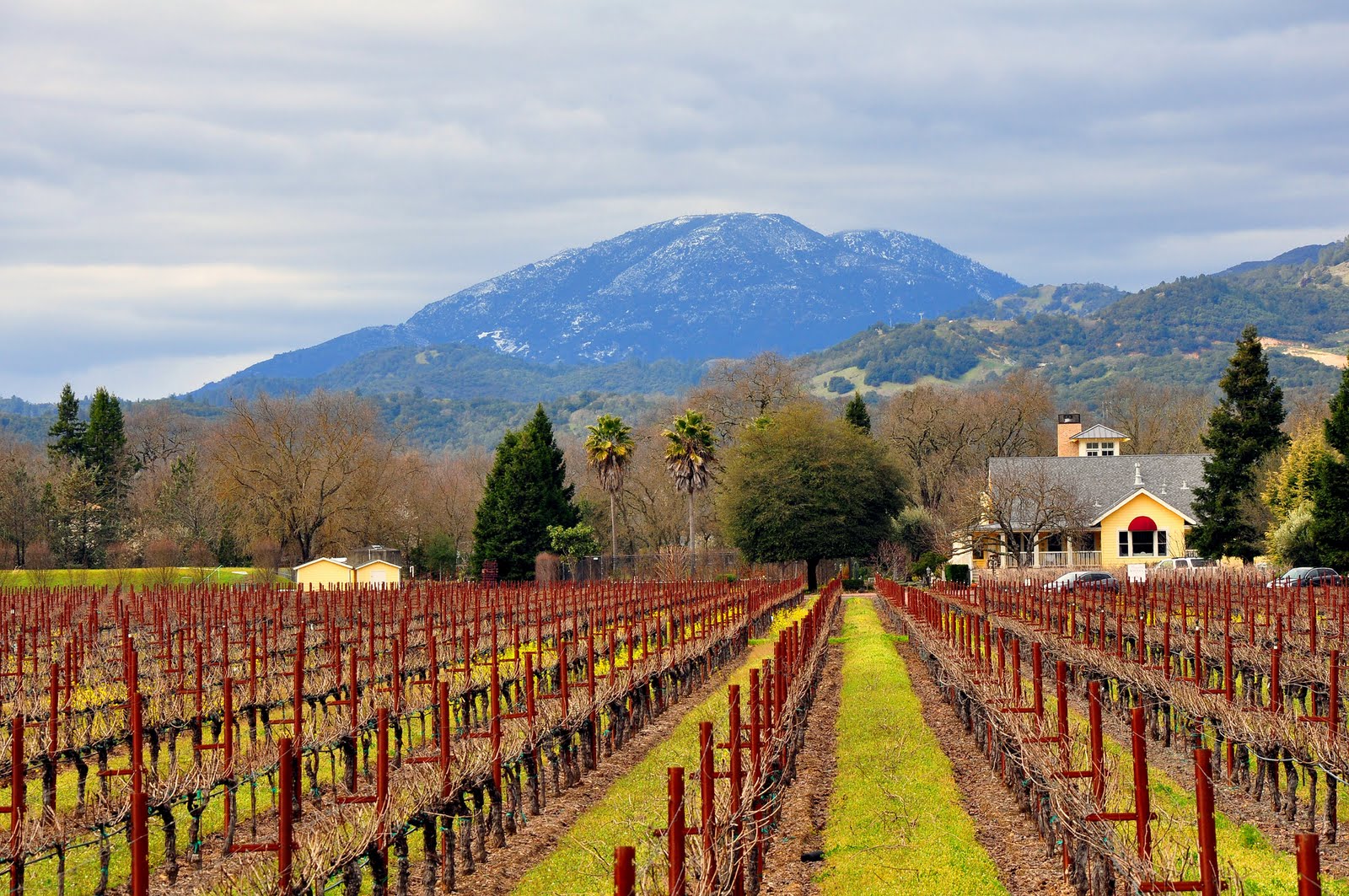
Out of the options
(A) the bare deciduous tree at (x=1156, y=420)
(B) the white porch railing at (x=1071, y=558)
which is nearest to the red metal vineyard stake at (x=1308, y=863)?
(B) the white porch railing at (x=1071, y=558)

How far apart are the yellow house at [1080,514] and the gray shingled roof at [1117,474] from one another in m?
0.05

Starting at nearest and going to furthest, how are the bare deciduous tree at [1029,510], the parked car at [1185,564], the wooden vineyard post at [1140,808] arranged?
the wooden vineyard post at [1140,808] < the parked car at [1185,564] < the bare deciduous tree at [1029,510]

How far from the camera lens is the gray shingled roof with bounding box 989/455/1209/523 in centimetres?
7712

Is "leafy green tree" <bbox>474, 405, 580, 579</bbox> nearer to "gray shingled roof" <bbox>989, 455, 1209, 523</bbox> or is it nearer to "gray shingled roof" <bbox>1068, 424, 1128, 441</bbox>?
"gray shingled roof" <bbox>989, 455, 1209, 523</bbox>

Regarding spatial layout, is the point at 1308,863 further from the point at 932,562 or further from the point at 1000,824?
the point at 932,562

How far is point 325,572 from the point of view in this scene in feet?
222

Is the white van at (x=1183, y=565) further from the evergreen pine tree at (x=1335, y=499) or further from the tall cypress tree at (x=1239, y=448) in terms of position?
the evergreen pine tree at (x=1335, y=499)

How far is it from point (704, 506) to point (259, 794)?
75883 millimetres

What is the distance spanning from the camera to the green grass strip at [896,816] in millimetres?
12195

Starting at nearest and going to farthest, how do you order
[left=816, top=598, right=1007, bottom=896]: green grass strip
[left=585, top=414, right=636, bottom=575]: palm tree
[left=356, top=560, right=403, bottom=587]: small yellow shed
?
[left=816, top=598, right=1007, bottom=896]: green grass strip, [left=356, top=560, right=403, bottom=587]: small yellow shed, [left=585, top=414, right=636, bottom=575]: palm tree

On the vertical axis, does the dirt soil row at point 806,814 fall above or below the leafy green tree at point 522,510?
below

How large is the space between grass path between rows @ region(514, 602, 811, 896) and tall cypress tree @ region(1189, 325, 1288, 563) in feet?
152

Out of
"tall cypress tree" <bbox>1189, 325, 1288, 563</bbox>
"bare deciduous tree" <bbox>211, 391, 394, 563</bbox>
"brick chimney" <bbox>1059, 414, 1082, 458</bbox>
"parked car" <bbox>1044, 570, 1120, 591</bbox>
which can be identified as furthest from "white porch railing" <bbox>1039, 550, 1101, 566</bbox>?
"bare deciduous tree" <bbox>211, 391, 394, 563</bbox>

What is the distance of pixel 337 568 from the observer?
221 ft
